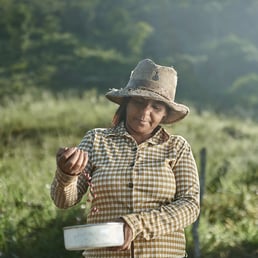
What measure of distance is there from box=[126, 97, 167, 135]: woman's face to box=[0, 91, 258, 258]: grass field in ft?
6.49

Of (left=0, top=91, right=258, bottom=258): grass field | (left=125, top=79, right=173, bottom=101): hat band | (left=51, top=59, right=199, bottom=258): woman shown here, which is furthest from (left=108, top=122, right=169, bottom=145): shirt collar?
(left=0, top=91, right=258, bottom=258): grass field

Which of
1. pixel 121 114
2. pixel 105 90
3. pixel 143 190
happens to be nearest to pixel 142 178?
pixel 143 190

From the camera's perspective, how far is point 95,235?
164cm

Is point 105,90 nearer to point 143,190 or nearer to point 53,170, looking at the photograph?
point 53,170

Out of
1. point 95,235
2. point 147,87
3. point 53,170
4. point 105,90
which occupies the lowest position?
point 95,235

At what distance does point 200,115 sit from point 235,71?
7.18ft

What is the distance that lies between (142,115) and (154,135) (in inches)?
3.1

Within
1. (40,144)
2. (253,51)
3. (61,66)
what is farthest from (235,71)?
(40,144)

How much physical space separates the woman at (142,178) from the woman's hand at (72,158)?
0.01 meters

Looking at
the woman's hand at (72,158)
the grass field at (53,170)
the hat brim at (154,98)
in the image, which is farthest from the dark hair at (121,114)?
the grass field at (53,170)

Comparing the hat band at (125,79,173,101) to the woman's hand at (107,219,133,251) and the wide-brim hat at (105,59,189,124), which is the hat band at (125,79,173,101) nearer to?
the wide-brim hat at (105,59,189,124)

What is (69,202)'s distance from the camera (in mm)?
1888

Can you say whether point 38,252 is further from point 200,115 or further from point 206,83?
point 206,83

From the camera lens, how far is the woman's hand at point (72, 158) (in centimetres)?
166
